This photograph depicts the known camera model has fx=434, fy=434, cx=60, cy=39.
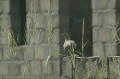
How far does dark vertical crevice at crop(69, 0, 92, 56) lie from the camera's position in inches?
276

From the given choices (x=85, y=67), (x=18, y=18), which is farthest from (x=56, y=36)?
(x=85, y=67)

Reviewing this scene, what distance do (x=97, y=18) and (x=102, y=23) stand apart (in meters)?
0.12

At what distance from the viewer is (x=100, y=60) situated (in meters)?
3.05

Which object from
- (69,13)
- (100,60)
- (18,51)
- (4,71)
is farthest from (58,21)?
(100,60)

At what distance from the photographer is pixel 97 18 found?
6.44 meters

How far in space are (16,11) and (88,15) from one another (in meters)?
1.28

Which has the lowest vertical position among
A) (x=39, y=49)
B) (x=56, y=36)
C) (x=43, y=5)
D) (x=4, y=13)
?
(x=39, y=49)

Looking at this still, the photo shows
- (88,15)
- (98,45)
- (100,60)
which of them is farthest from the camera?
(88,15)

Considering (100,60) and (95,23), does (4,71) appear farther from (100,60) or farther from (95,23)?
(100,60)

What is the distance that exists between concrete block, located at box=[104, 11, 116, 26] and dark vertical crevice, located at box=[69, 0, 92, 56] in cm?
69

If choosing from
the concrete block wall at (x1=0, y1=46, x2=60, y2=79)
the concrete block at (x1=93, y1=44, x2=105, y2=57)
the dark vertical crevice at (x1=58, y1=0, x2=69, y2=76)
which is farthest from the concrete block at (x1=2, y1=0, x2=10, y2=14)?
the concrete block at (x1=93, y1=44, x2=105, y2=57)

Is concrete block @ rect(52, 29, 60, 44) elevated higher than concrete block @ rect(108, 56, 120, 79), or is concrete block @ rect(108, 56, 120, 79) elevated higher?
concrete block @ rect(52, 29, 60, 44)

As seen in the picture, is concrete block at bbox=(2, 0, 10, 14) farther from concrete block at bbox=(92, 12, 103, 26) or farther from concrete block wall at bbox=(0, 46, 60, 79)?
concrete block at bbox=(92, 12, 103, 26)

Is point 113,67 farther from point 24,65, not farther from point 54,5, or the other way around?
point 24,65
